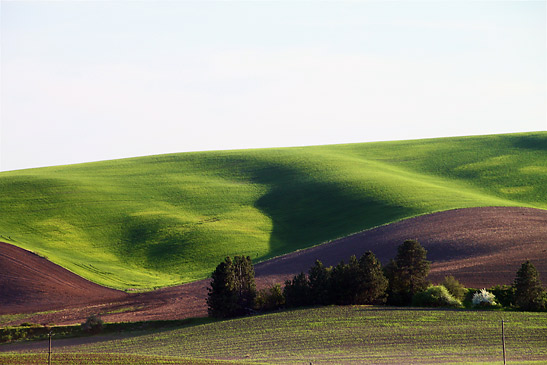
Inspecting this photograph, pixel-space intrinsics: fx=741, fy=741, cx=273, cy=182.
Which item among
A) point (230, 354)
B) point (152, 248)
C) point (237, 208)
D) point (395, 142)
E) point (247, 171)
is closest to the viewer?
point (230, 354)

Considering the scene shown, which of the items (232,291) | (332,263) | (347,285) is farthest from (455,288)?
(332,263)

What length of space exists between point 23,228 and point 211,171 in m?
38.0

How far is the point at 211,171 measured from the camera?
11669 cm

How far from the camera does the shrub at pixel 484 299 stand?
50.0m

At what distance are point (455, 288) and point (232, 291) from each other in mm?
15607

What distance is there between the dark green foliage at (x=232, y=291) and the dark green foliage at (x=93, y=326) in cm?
773

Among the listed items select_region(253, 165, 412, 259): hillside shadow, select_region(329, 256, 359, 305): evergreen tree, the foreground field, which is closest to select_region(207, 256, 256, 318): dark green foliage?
the foreground field

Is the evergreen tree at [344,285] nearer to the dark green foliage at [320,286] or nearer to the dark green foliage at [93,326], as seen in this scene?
the dark green foliage at [320,286]

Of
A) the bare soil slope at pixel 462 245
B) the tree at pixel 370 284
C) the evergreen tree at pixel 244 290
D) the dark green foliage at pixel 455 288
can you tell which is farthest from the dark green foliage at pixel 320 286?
the bare soil slope at pixel 462 245

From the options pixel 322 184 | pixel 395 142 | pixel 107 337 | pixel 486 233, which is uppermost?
pixel 395 142

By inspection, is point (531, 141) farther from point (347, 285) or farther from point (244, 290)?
point (244, 290)

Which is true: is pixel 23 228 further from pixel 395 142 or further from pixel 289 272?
pixel 395 142

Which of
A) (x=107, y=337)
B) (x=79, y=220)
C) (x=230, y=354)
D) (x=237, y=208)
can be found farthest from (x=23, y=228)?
(x=230, y=354)

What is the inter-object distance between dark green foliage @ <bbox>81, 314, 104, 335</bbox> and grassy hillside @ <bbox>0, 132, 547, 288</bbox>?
20480 millimetres
